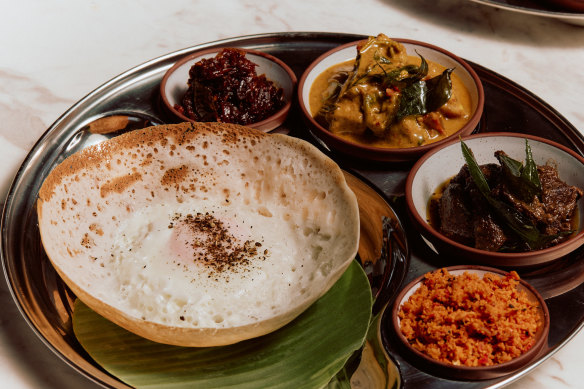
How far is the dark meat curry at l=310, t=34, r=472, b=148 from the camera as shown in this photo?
273 cm

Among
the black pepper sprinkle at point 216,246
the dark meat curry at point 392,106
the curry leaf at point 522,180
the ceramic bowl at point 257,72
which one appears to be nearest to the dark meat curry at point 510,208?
the curry leaf at point 522,180

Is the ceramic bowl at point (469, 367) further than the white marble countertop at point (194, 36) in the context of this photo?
No

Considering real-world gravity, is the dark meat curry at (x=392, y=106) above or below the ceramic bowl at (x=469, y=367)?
above

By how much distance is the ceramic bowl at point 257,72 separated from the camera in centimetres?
288

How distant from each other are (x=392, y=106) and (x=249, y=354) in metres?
1.37

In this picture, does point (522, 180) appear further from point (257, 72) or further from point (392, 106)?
point (257, 72)

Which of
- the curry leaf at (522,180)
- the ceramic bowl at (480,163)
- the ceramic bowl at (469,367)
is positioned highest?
the curry leaf at (522,180)

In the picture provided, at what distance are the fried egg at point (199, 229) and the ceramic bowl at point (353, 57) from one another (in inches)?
19.8

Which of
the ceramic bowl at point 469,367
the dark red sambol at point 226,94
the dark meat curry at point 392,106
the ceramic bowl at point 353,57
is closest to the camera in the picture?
the ceramic bowl at point 469,367

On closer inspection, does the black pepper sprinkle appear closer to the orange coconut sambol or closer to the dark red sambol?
the orange coconut sambol

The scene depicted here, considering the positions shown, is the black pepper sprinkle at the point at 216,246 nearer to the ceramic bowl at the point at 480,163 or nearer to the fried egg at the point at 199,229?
the fried egg at the point at 199,229

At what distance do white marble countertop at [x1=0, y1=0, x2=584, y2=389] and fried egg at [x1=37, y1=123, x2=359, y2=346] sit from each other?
3.06 ft

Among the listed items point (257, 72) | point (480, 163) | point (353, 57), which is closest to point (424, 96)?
point (480, 163)

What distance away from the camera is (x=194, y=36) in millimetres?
3889
